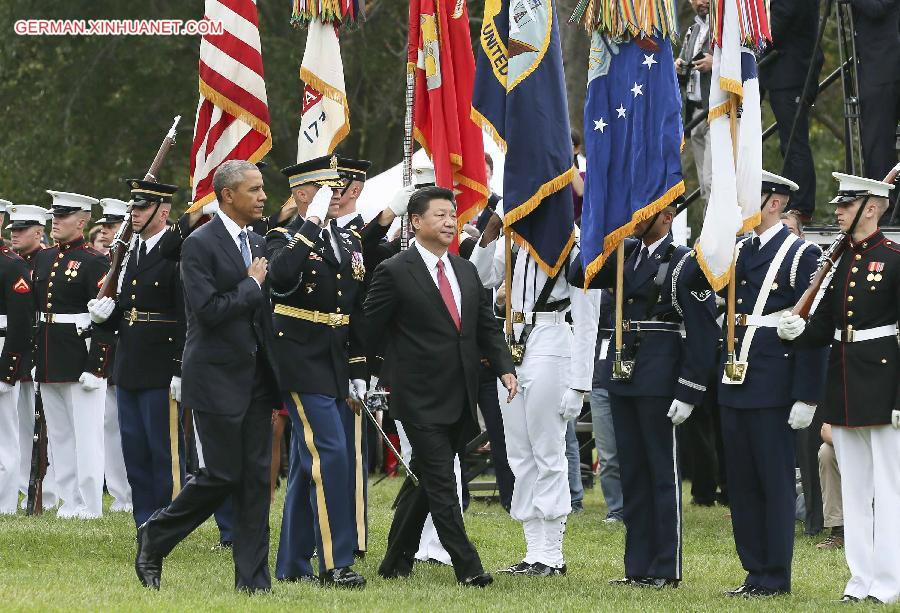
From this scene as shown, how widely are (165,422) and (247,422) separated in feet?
8.64

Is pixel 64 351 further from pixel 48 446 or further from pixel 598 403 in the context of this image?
pixel 598 403

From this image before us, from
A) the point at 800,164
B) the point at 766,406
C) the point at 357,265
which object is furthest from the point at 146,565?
the point at 800,164

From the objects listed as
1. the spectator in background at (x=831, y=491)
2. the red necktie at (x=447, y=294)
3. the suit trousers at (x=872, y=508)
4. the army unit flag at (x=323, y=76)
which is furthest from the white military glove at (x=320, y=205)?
the spectator in background at (x=831, y=491)

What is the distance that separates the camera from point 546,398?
991 cm

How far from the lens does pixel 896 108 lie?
1279 centimetres

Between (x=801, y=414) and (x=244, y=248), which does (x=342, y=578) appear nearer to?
(x=244, y=248)

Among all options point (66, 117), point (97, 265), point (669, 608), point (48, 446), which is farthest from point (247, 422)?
point (66, 117)

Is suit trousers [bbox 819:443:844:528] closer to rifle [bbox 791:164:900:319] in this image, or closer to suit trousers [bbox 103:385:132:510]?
rifle [bbox 791:164:900:319]

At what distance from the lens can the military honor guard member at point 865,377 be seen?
873cm

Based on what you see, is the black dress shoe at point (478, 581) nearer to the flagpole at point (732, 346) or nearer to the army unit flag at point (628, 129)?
the flagpole at point (732, 346)

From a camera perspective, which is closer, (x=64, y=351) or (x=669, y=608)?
(x=669, y=608)

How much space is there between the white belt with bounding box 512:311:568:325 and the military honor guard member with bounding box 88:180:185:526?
102 inches

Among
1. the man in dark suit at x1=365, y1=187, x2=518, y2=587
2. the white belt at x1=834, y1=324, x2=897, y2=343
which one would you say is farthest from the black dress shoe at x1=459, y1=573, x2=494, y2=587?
the white belt at x1=834, y1=324, x2=897, y2=343

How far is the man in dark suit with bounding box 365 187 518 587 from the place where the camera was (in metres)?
9.33
